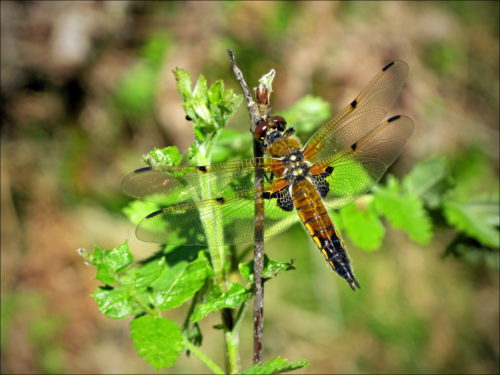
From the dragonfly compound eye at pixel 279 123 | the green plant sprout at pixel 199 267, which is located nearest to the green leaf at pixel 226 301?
the green plant sprout at pixel 199 267

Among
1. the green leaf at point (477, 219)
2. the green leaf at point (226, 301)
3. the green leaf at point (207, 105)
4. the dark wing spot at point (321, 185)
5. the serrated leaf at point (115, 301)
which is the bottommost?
the green leaf at point (226, 301)

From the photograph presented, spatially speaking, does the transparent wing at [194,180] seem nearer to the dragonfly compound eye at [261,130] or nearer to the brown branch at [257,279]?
the dragonfly compound eye at [261,130]

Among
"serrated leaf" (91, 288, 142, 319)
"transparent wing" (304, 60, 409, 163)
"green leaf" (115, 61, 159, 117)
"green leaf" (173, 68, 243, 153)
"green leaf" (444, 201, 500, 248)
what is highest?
"green leaf" (115, 61, 159, 117)

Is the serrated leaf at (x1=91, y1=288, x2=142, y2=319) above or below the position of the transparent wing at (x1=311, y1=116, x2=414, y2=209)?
below

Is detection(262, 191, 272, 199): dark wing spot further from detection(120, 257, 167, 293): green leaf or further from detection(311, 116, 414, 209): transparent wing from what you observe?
detection(120, 257, 167, 293): green leaf

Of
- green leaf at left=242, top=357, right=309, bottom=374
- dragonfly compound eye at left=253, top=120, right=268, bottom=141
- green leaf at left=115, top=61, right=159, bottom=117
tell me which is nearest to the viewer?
green leaf at left=242, top=357, right=309, bottom=374

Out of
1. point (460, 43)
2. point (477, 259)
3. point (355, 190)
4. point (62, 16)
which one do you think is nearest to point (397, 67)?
point (355, 190)

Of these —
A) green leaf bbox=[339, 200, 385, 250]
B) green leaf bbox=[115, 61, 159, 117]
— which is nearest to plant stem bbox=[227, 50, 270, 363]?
green leaf bbox=[339, 200, 385, 250]
